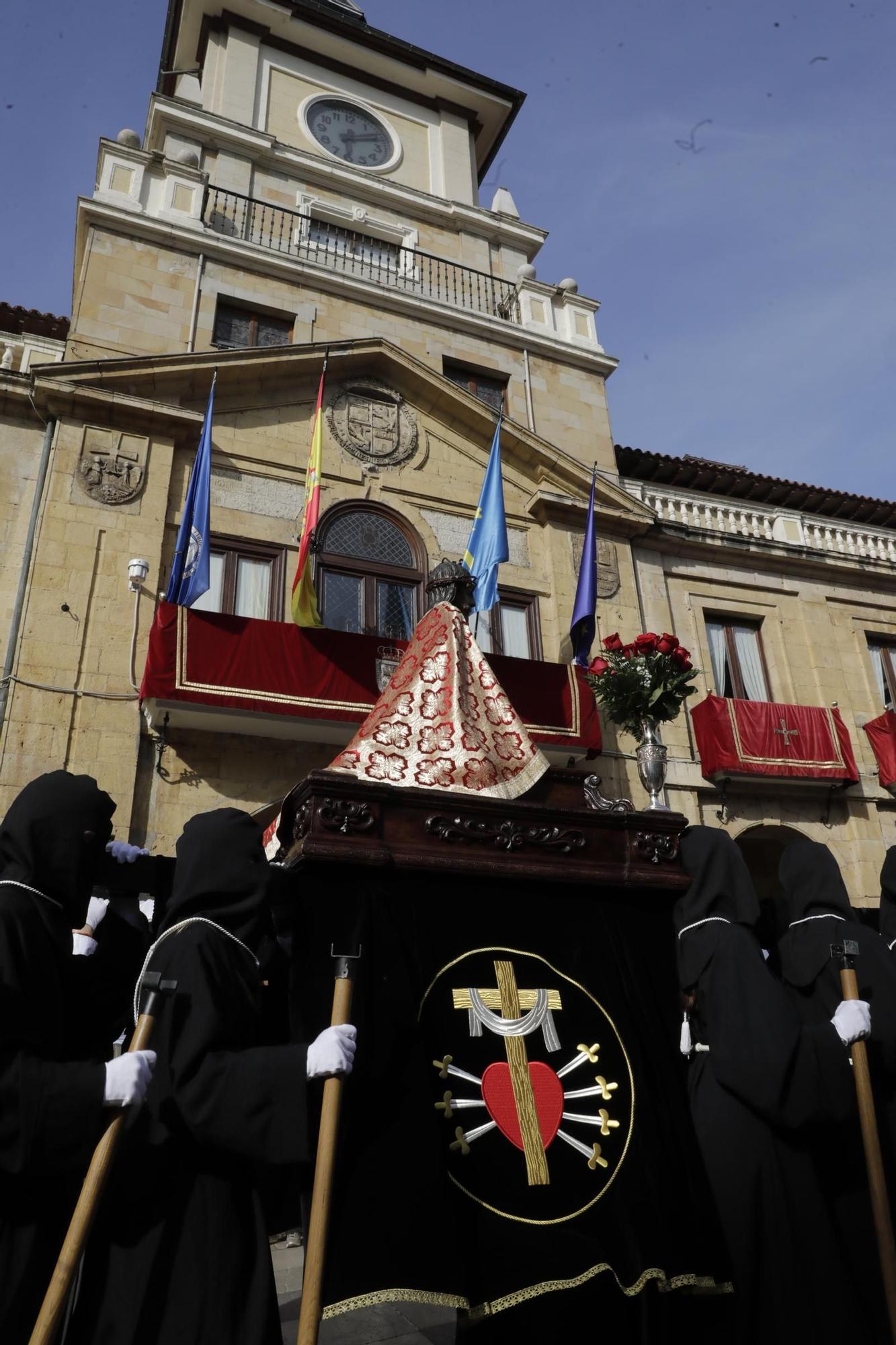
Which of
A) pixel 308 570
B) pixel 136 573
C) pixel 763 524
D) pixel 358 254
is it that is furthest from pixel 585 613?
pixel 358 254

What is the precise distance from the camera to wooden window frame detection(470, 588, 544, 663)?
1173 cm

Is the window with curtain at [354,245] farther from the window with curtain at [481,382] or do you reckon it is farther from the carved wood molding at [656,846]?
the carved wood molding at [656,846]

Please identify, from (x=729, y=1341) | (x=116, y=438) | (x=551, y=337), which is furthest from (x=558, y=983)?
(x=551, y=337)

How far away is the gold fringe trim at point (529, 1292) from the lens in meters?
2.84

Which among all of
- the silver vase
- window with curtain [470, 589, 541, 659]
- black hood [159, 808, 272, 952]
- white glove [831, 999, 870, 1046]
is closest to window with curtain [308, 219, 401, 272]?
window with curtain [470, 589, 541, 659]

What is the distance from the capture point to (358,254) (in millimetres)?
15070

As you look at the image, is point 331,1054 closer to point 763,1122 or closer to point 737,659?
point 763,1122

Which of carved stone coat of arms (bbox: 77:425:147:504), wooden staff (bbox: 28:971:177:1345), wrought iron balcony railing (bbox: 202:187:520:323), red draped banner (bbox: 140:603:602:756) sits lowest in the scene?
wooden staff (bbox: 28:971:177:1345)

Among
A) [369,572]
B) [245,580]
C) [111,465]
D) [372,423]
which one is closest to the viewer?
[111,465]

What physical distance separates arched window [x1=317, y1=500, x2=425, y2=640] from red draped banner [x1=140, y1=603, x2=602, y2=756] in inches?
37.3

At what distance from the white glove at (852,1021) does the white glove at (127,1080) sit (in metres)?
2.61

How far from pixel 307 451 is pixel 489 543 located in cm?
287

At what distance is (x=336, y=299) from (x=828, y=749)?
32.2ft

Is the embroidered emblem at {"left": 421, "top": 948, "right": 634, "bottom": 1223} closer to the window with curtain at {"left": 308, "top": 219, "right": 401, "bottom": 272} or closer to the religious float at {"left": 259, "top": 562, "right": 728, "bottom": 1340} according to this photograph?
the religious float at {"left": 259, "top": 562, "right": 728, "bottom": 1340}
